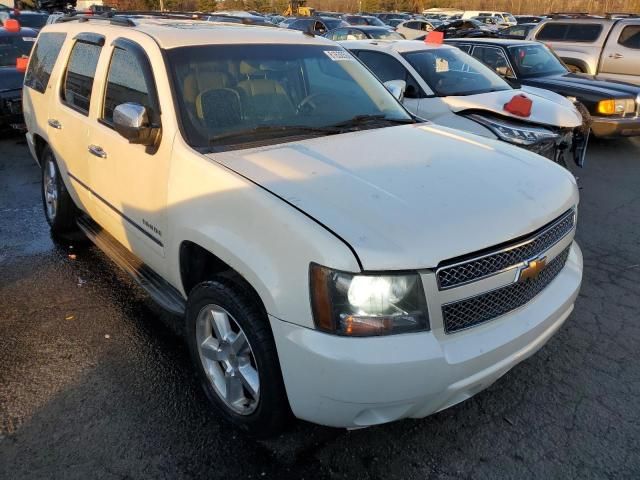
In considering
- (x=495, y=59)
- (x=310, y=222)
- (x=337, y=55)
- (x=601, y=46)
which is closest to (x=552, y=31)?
(x=601, y=46)

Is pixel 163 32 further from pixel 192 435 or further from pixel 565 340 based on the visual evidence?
pixel 565 340

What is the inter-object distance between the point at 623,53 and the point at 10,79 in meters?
11.9

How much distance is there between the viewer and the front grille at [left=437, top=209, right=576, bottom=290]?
2.11m

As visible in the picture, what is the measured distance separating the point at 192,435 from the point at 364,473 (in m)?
0.87

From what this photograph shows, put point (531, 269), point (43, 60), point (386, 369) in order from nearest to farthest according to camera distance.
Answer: point (386, 369)
point (531, 269)
point (43, 60)

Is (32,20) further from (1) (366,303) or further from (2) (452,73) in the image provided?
(1) (366,303)

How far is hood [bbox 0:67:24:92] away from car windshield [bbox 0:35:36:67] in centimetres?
61

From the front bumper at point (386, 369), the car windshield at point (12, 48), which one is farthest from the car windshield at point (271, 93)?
the car windshield at point (12, 48)

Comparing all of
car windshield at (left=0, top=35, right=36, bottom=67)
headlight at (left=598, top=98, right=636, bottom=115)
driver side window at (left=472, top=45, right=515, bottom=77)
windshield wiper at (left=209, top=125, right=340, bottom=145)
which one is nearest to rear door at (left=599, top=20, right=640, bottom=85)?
headlight at (left=598, top=98, right=636, bottom=115)

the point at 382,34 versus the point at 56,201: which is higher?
the point at 382,34

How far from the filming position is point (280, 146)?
115 inches

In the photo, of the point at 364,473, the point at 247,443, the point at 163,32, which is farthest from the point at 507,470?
the point at 163,32

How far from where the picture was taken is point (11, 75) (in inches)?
357

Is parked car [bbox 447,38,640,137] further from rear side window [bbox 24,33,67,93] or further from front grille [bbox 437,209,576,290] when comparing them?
rear side window [bbox 24,33,67,93]
